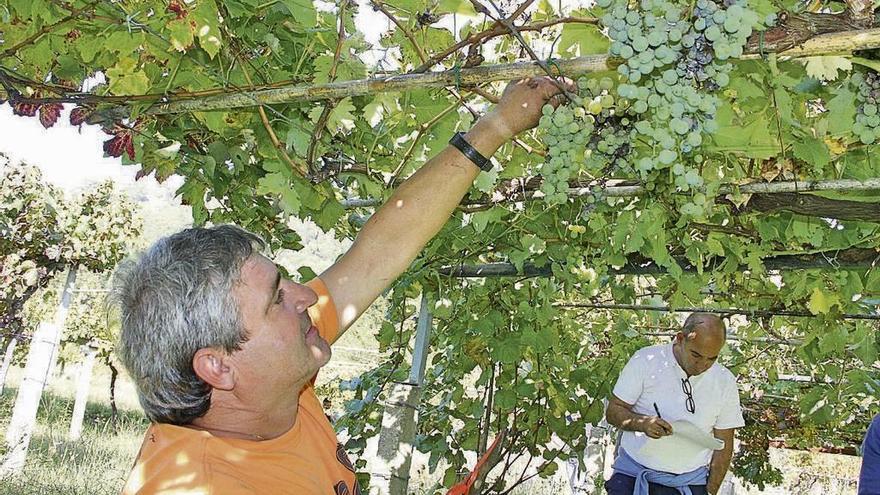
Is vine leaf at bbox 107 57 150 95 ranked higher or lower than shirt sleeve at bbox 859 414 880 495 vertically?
higher

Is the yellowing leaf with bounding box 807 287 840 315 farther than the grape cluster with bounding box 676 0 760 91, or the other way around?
the yellowing leaf with bounding box 807 287 840 315

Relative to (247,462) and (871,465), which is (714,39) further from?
(871,465)

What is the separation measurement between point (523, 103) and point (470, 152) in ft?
0.72

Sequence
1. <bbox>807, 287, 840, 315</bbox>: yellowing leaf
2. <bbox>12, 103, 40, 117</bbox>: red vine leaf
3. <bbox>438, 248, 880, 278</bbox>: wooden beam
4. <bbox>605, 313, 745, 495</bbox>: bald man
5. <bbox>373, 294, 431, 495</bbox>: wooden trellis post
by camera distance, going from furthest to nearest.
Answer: <bbox>373, 294, 431, 495</bbox>: wooden trellis post < <bbox>605, 313, 745, 495</bbox>: bald man < <bbox>807, 287, 840, 315</bbox>: yellowing leaf < <bbox>438, 248, 880, 278</bbox>: wooden beam < <bbox>12, 103, 40, 117</bbox>: red vine leaf

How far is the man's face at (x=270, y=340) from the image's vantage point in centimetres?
168

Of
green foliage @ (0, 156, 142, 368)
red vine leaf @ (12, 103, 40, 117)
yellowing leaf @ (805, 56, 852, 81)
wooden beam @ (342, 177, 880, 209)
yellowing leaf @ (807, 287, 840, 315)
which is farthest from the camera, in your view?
green foliage @ (0, 156, 142, 368)

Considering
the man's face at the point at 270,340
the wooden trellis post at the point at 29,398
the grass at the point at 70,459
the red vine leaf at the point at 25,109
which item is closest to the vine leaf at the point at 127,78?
the red vine leaf at the point at 25,109

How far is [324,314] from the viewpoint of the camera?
1985mm

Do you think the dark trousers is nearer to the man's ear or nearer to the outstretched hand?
the outstretched hand

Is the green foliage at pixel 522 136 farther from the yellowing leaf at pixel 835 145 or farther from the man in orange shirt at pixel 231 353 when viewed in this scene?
the man in orange shirt at pixel 231 353

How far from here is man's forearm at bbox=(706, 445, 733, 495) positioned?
12.4 ft

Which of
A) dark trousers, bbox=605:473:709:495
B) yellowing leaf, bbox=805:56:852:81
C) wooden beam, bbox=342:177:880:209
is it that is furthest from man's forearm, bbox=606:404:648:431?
yellowing leaf, bbox=805:56:852:81

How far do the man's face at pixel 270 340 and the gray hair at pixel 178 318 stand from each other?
0.02m

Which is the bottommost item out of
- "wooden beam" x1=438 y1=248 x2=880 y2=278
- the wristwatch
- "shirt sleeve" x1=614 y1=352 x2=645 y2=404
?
"shirt sleeve" x1=614 y1=352 x2=645 y2=404
